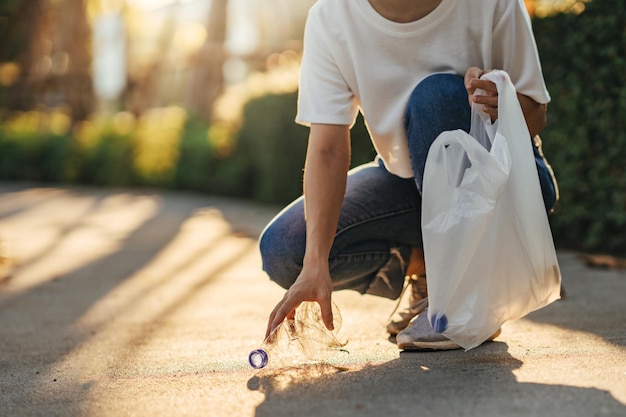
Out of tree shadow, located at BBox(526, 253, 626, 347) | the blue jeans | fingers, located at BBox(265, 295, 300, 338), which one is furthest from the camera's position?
tree shadow, located at BBox(526, 253, 626, 347)

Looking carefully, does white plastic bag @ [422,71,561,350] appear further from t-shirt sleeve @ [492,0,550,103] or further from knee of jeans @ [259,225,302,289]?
knee of jeans @ [259,225,302,289]

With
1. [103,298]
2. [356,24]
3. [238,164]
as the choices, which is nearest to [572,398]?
[356,24]

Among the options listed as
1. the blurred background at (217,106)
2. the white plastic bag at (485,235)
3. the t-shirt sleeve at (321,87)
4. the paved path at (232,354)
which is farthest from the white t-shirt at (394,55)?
the blurred background at (217,106)

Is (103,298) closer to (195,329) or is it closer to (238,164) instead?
(195,329)

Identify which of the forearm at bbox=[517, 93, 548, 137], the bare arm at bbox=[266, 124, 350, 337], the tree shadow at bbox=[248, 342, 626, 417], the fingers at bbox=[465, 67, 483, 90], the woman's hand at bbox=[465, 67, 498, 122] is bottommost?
the tree shadow at bbox=[248, 342, 626, 417]

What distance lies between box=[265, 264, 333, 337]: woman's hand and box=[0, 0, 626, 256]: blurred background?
276 centimetres

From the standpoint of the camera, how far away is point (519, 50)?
91.5 inches

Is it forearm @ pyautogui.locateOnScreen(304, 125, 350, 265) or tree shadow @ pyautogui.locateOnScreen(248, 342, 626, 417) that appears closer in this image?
tree shadow @ pyautogui.locateOnScreen(248, 342, 626, 417)

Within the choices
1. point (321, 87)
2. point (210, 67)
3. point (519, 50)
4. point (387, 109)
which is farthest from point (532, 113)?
point (210, 67)

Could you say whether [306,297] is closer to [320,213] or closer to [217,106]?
[320,213]

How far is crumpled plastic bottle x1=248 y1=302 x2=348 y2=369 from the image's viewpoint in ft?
6.73

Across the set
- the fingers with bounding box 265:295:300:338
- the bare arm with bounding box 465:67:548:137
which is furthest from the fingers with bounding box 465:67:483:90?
the fingers with bounding box 265:295:300:338

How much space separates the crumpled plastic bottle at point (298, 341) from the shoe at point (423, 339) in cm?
24

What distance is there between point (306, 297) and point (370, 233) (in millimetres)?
614
